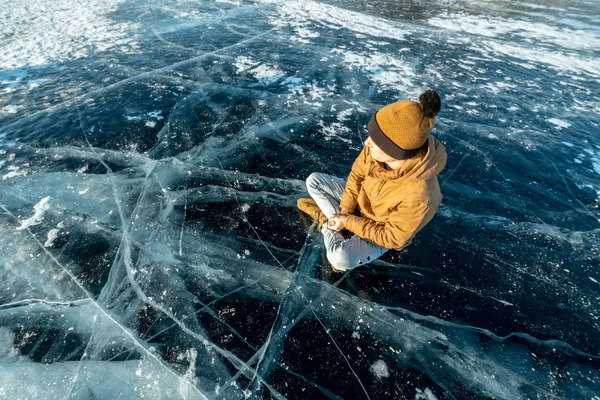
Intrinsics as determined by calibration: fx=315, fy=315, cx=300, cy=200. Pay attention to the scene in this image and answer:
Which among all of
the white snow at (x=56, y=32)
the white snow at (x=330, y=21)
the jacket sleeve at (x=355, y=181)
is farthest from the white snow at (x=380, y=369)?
the white snow at (x=330, y=21)

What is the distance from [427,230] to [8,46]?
9.26 metres

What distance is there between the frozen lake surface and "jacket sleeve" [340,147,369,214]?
0.51m

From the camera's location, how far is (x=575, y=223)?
334 centimetres

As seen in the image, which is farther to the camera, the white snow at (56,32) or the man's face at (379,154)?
the white snow at (56,32)

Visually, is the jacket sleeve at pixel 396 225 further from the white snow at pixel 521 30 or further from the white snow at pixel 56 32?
the white snow at pixel 521 30

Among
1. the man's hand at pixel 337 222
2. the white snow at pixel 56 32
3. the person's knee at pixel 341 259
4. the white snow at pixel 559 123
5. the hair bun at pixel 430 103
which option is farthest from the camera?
the white snow at pixel 56 32

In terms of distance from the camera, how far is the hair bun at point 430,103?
5.90ft

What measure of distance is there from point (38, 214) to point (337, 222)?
9.86 ft

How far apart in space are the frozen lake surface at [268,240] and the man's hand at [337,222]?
35cm

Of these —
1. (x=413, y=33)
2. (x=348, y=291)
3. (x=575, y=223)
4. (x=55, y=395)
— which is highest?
(x=413, y=33)

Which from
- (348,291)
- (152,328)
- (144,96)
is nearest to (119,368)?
(152,328)

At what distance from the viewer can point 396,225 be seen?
2373mm

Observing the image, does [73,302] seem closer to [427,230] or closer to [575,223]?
[427,230]

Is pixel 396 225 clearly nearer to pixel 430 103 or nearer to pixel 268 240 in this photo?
pixel 430 103
